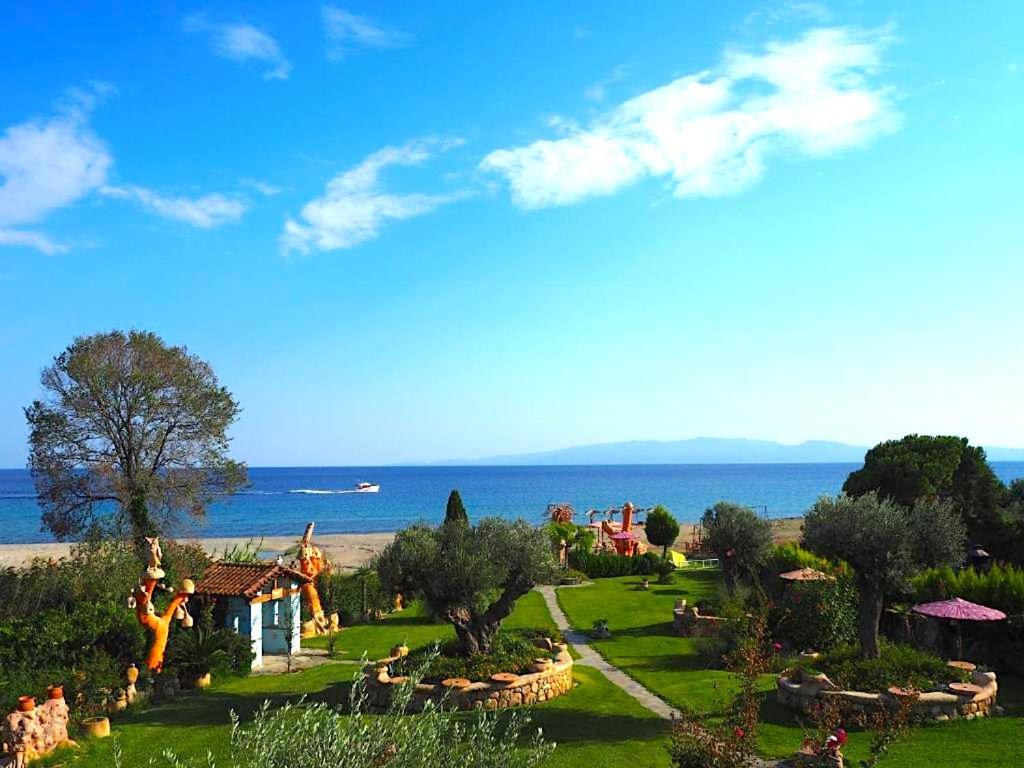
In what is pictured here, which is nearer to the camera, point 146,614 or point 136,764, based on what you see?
point 136,764

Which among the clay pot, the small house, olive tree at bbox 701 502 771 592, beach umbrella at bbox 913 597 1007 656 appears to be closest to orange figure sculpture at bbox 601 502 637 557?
olive tree at bbox 701 502 771 592

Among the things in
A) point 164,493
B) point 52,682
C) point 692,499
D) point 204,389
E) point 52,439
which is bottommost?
point 692,499

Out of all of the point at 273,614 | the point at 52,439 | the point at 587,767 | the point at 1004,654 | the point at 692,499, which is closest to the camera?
the point at 587,767

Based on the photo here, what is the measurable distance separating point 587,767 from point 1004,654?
12637mm

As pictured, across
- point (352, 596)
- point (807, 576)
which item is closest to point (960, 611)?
point (807, 576)

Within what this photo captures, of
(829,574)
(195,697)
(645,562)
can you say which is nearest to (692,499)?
(645,562)

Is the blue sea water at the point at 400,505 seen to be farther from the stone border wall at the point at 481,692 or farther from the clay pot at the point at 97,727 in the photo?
the clay pot at the point at 97,727

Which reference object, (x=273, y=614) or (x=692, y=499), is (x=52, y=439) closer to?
(x=273, y=614)

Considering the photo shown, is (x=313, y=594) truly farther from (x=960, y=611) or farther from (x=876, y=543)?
(x=960, y=611)

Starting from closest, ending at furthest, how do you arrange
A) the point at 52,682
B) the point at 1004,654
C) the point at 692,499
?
the point at 52,682 < the point at 1004,654 < the point at 692,499

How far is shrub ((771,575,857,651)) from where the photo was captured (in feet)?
68.3

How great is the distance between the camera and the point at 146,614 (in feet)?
63.3

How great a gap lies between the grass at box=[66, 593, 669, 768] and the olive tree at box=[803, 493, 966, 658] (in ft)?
17.8

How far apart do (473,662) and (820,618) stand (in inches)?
402
